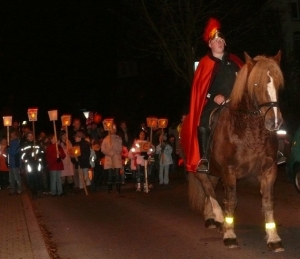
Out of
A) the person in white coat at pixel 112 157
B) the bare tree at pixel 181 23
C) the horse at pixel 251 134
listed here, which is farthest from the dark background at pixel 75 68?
the horse at pixel 251 134

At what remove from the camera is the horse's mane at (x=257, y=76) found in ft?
32.4

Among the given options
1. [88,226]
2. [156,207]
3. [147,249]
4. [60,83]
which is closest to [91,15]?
[60,83]

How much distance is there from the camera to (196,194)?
1312cm

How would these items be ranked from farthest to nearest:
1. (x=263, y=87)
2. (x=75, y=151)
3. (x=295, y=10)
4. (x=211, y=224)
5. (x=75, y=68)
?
(x=295, y=10), (x=75, y=68), (x=75, y=151), (x=211, y=224), (x=263, y=87)

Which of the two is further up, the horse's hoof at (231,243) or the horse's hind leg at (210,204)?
the horse's hind leg at (210,204)

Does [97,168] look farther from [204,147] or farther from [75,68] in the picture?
[75,68]

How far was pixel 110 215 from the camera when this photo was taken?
1599 centimetres

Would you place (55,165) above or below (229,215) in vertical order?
above

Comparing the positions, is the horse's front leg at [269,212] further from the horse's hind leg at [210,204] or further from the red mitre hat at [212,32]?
the red mitre hat at [212,32]

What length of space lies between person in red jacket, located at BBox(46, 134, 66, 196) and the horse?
11320 mm

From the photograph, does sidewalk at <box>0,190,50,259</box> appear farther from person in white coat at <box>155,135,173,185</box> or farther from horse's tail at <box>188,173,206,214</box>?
person in white coat at <box>155,135,173,185</box>

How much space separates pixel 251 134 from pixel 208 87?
154 centimetres

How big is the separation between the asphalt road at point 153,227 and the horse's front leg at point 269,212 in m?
0.12

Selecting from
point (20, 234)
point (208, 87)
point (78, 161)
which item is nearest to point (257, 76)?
point (208, 87)
